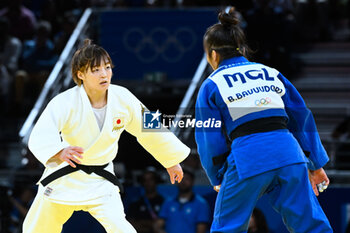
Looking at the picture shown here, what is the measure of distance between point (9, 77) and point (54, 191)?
4.63 meters

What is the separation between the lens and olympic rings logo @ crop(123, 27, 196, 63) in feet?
27.9

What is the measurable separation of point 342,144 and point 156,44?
2737mm

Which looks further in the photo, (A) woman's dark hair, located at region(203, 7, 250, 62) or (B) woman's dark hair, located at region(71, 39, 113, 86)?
(B) woman's dark hair, located at region(71, 39, 113, 86)

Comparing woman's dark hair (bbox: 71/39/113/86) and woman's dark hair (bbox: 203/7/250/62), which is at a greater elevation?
woman's dark hair (bbox: 203/7/250/62)

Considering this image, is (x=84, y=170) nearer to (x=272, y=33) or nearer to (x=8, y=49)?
(x=272, y=33)

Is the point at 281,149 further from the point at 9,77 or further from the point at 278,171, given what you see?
the point at 9,77

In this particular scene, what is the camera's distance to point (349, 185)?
6641 millimetres

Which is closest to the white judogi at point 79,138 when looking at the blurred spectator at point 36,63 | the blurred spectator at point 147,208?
the blurred spectator at point 147,208

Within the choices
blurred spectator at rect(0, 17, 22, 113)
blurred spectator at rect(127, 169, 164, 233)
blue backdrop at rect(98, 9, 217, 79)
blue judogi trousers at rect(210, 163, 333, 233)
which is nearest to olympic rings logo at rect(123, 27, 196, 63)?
blue backdrop at rect(98, 9, 217, 79)

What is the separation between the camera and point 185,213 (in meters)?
6.47

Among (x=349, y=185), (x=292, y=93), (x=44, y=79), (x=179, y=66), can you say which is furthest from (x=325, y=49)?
(x=292, y=93)

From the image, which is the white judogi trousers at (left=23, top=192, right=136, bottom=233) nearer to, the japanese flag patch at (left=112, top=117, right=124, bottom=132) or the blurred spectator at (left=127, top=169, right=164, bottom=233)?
the japanese flag patch at (left=112, top=117, right=124, bottom=132)

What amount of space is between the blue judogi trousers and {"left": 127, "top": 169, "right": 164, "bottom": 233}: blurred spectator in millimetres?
2646

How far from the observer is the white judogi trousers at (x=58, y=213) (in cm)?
436
